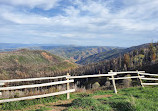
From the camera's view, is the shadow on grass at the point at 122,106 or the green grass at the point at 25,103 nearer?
the shadow on grass at the point at 122,106

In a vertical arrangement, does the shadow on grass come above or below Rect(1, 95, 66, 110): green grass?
above

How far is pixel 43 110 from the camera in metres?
6.49

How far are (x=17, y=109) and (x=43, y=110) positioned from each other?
1779mm

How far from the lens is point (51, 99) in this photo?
8.91 metres

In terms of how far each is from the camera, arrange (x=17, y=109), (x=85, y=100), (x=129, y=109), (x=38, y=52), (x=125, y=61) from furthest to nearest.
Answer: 1. (x=38, y=52)
2. (x=125, y=61)
3. (x=17, y=109)
4. (x=85, y=100)
5. (x=129, y=109)

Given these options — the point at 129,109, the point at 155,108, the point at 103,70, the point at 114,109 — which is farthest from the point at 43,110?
the point at 103,70

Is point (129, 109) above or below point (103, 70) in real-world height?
above

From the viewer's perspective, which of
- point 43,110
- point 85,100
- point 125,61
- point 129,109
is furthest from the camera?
point 125,61

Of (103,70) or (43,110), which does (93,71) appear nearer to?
(103,70)

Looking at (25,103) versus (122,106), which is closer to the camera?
(122,106)

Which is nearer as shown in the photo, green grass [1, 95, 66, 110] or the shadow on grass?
the shadow on grass

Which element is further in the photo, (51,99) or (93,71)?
(93,71)

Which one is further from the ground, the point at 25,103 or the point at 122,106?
the point at 122,106

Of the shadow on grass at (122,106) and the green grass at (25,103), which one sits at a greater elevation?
the shadow on grass at (122,106)
